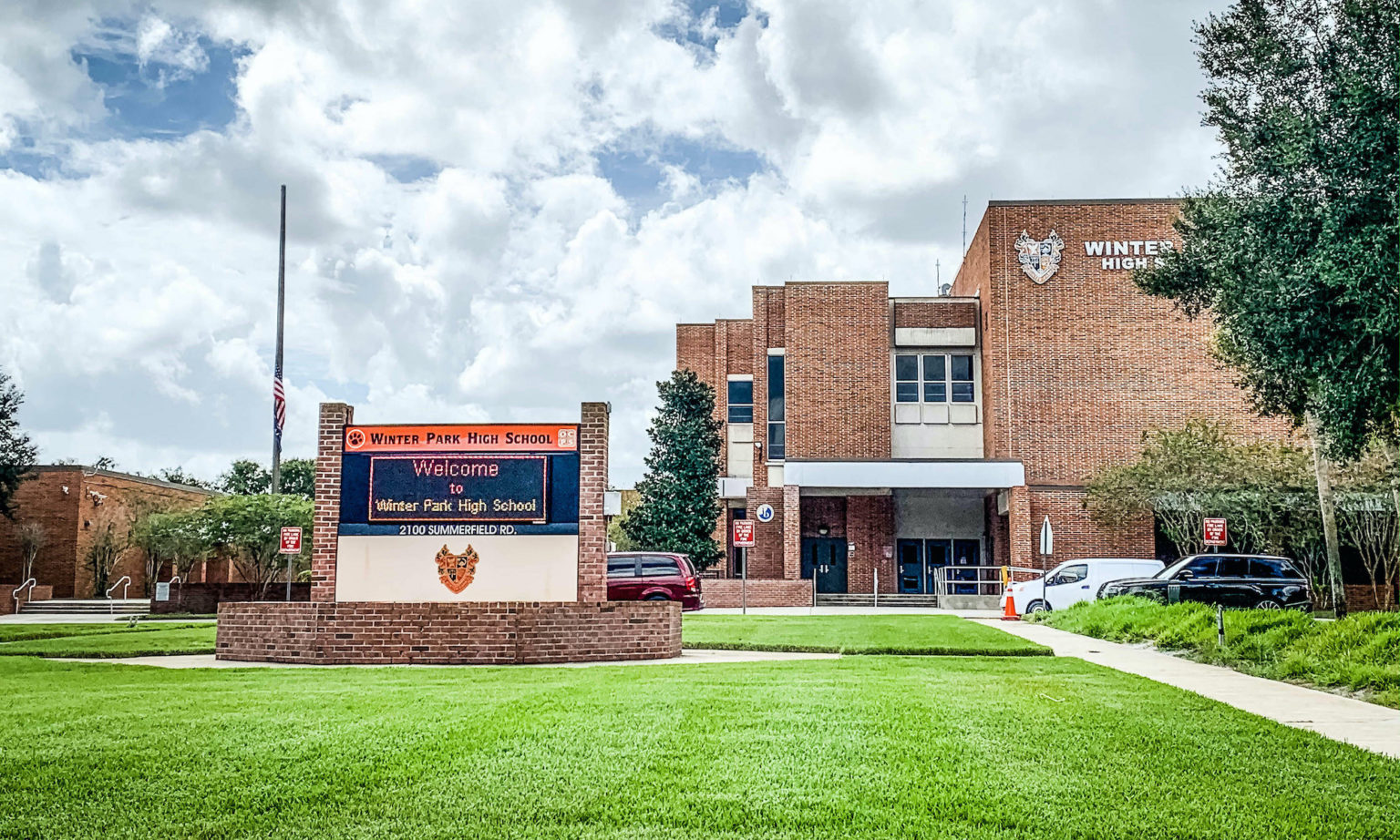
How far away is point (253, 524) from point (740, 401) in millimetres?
19771

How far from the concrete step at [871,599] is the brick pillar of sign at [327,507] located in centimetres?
2590

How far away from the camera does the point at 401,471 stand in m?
16.1

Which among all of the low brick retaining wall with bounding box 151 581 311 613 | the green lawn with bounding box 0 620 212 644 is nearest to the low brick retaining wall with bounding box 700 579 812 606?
the low brick retaining wall with bounding box 151 581 311 613

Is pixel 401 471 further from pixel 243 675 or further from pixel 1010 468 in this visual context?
pixel 1010 468

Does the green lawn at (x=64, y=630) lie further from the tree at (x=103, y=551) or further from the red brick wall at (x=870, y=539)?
the red brick wall at (x=870, y=539)

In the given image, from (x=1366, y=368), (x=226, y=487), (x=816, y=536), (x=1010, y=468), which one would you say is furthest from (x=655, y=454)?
(x=226, y=487)

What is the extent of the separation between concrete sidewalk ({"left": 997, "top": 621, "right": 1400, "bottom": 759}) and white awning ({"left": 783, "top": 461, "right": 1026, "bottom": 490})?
852 inches

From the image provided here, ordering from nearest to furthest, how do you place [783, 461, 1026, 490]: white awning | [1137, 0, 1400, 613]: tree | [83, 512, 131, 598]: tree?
[1137, 0, 1400, 613]: tree → [783, 461, 1026, 490]: white awning → [83, 512, 131, 598]: tree

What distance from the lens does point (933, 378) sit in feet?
148

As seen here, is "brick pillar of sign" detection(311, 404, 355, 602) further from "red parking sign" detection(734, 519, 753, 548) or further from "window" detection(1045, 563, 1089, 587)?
"window" detection(1045, 563, 1089, 587)

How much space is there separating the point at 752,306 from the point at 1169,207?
15.8 metres

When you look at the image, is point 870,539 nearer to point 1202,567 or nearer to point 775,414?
point 775,414

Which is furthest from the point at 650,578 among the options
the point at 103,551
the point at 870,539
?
the point at 103,551

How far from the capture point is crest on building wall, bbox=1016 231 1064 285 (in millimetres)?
41781
